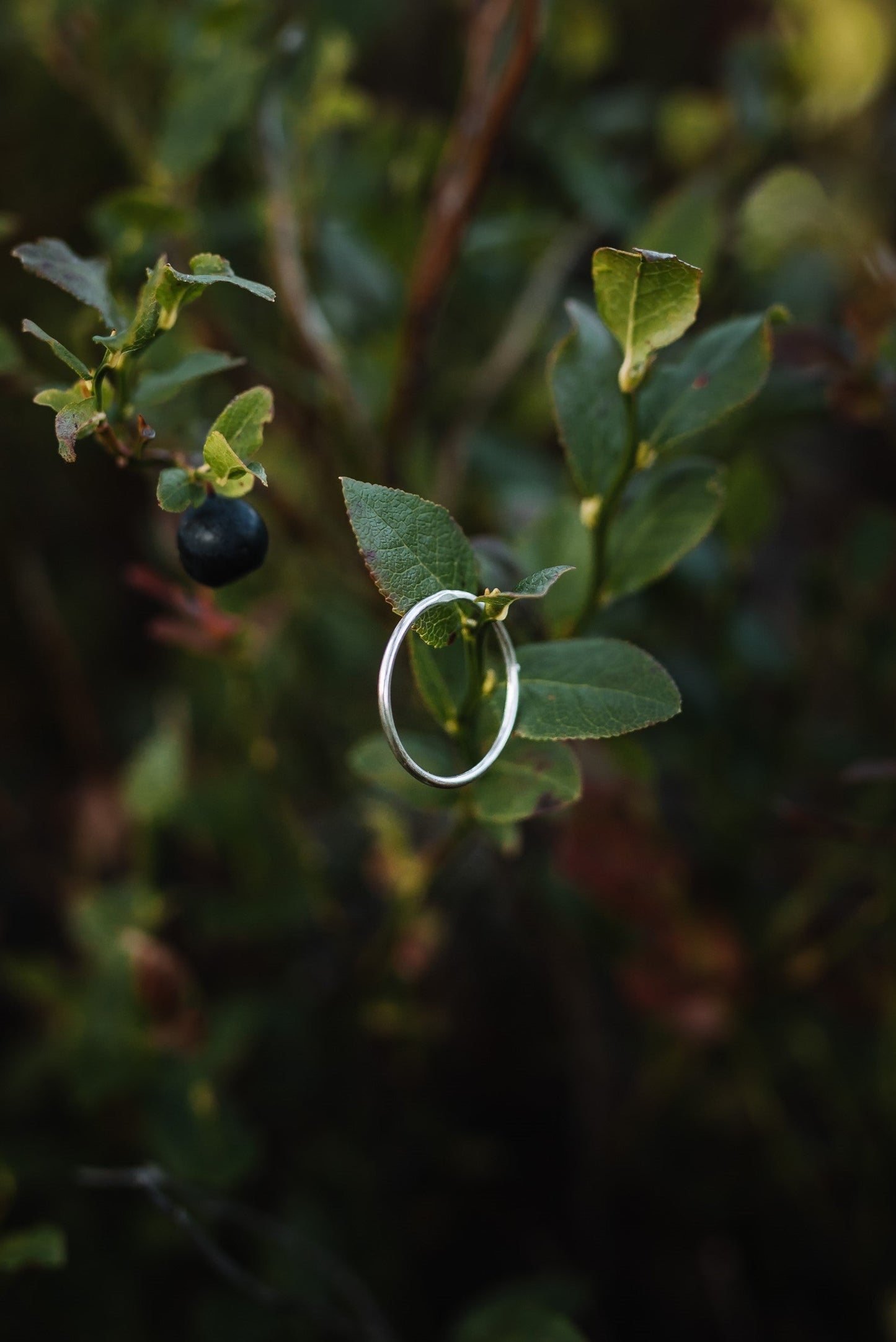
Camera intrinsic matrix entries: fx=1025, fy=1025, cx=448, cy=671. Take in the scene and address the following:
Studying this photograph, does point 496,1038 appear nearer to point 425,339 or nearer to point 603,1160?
A: point 603,1160

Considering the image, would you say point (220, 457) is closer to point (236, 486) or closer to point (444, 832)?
point (236, 486)

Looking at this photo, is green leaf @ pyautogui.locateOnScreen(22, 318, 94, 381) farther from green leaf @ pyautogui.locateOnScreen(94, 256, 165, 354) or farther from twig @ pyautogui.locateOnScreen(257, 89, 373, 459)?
twig @ pyautogui.locateOnScreen(257, 89, 373, 459)

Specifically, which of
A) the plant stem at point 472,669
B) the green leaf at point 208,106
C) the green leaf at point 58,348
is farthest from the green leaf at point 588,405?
the green leaf at point 208,106

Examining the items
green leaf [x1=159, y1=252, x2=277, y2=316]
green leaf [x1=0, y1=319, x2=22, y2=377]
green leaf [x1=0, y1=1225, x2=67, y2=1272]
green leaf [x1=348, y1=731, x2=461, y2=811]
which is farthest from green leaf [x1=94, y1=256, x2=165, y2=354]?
green leaf [x1=0, y1=1225, x2=67, y2=1272]

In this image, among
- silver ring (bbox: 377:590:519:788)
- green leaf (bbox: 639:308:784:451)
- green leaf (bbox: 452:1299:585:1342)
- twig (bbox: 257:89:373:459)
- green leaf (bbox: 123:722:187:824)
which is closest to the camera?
silver ring (bbox: 377:590:519:788)

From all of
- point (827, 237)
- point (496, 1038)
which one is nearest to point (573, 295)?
point (827, 237)

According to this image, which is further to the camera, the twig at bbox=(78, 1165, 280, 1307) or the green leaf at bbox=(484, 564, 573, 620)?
the twig at bbox=(78, 1165, 280, 1307)

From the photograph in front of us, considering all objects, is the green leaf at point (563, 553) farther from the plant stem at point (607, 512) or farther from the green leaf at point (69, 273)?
the green leaf at point (69, 273)
